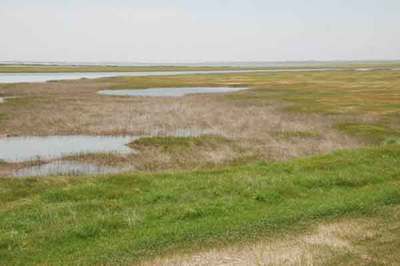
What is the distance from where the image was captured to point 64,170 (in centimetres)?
2330

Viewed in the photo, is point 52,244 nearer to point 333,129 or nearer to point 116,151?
point 116,151

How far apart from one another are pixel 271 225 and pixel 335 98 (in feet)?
162

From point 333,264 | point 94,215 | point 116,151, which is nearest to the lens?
point 333,264

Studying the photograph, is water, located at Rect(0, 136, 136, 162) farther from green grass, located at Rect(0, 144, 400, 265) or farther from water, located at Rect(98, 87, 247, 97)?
water, located at Rect(98, 87, 247, 97)

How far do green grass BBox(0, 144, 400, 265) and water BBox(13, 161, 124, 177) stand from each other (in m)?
2.92

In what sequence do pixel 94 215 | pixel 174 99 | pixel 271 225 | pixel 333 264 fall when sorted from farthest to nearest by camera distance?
pixel 174 99
pixel 94 215
pixel 271 225
pixel 333 264

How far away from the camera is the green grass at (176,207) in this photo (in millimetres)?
11109

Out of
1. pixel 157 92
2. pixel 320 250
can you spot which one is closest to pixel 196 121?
pixel 320 250

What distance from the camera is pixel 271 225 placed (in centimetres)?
1224

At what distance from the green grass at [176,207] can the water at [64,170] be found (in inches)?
115

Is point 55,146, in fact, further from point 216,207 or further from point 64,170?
point 216,207

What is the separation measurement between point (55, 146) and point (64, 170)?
6624 mm

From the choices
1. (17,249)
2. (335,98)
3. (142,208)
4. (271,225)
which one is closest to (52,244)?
(17,249)

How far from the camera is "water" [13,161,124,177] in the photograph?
2256 cm
